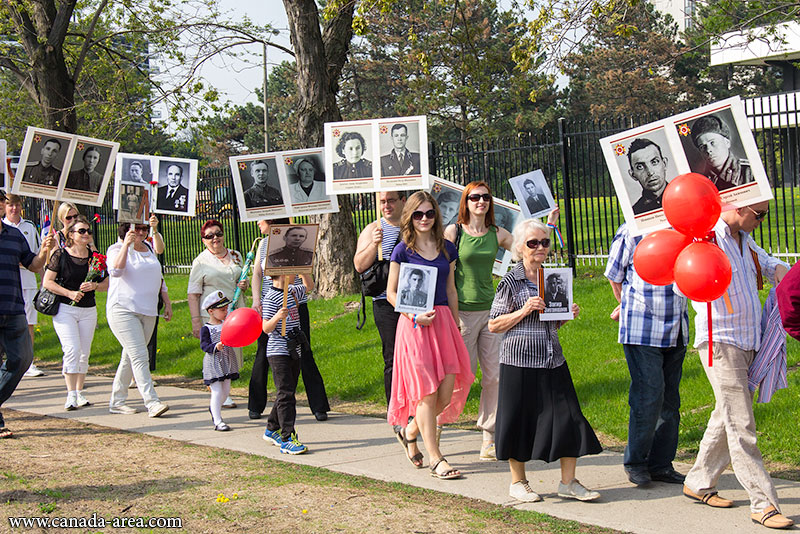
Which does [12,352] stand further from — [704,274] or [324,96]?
[324,96]

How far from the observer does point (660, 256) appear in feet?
16.1

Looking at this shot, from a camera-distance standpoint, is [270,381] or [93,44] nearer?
[270,381]

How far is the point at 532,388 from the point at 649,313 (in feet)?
2.81

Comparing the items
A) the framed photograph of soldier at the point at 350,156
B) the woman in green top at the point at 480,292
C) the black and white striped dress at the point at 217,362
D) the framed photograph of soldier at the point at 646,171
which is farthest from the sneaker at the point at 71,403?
the framed photograph of soldier at the point at 646,171

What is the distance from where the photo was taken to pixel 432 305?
6184mm

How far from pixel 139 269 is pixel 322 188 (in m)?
2.10

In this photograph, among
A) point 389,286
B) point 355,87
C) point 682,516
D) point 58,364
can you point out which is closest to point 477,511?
point 682,516

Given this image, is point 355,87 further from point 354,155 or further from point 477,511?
point 477,511

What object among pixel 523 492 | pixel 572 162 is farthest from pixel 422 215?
pixel 572 162

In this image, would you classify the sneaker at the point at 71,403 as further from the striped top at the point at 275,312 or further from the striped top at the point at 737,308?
the striped top at the point at 737,308

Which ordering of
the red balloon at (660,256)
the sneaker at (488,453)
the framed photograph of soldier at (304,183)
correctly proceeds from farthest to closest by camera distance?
the framed photograph of soldier at (304,183), the sneaker at (488,453), the red balloon at (660,256)

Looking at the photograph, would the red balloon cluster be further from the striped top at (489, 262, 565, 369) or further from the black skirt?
the black skirt

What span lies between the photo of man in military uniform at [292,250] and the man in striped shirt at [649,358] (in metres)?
2.68

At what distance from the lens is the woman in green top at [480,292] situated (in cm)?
669
